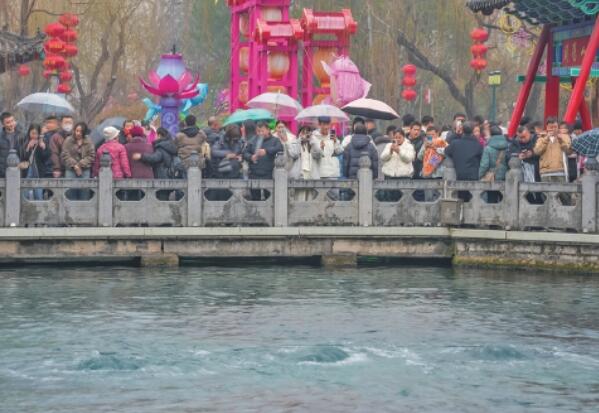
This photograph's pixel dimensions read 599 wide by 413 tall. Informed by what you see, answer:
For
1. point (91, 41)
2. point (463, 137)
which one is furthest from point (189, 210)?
point (91, 41)

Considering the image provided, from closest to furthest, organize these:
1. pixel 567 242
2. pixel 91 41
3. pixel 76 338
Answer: pixel 76 338, pixel 567 242, pixel 91 41

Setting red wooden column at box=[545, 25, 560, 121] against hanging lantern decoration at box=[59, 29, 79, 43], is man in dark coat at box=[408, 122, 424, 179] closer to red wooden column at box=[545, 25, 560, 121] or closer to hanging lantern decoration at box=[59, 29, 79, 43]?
red wooden column at box=[545, 25, 560, 121]

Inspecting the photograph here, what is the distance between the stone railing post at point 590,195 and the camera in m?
18.8

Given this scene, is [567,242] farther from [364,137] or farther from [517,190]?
[364,137]

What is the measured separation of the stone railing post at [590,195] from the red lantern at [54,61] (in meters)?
17.4

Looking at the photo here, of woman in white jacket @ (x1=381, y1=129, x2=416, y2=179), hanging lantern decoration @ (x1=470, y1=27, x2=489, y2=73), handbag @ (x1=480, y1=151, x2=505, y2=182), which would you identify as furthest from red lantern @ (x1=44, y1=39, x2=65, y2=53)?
handbag @ (x1=480, y1=151, x2=505, y2=182)

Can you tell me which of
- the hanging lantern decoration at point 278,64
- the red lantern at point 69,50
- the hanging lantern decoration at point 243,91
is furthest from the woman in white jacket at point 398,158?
the red lantern at point 69,50

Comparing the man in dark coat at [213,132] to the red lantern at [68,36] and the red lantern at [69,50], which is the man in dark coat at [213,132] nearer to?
the red lantern at [69,50]

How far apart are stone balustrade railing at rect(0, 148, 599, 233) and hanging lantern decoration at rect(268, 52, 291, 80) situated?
29.2 feet

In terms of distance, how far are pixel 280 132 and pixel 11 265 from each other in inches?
153

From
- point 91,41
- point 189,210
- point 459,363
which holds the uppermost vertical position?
point 91,41

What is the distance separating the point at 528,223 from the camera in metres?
19.3

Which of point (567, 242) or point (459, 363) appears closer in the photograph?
point (459, 363)

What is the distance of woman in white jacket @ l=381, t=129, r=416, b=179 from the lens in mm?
20125
